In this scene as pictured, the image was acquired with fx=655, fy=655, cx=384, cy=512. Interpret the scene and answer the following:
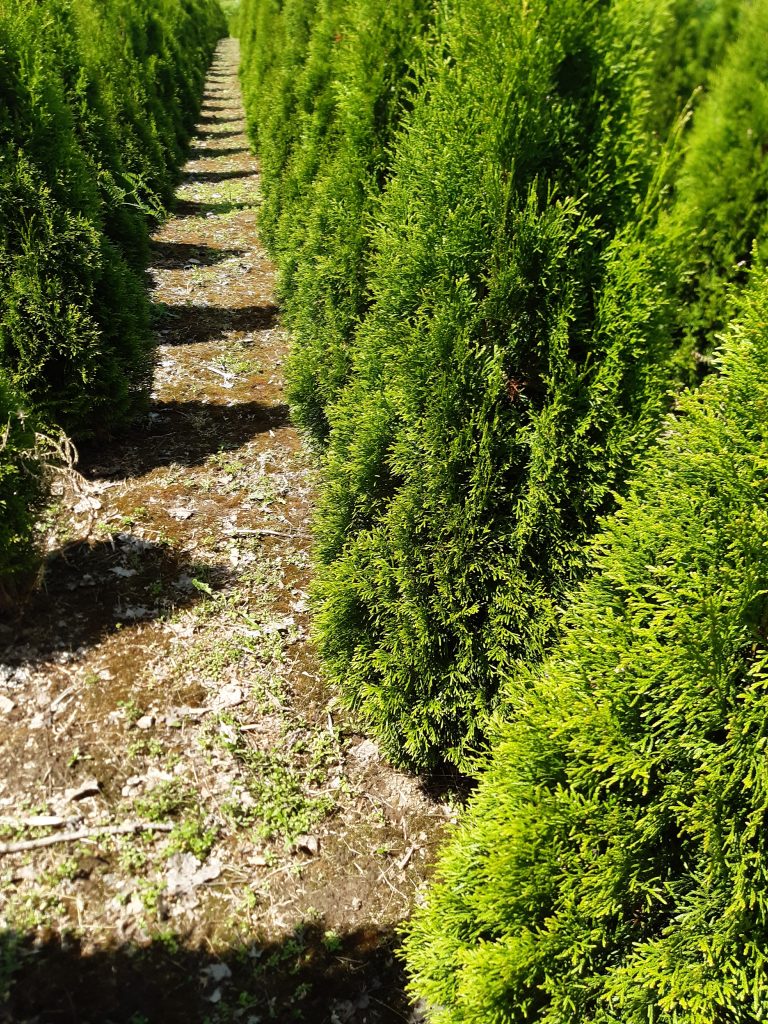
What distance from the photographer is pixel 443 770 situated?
3.80m

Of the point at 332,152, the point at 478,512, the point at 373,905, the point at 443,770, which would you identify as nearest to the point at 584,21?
the point at 478,512

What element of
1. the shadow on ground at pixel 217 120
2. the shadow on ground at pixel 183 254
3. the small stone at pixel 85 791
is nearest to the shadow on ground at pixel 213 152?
the shadow on ground at pixel 217 120

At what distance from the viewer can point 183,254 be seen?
11258 millimetres

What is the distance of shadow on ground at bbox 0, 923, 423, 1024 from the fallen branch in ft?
1.18

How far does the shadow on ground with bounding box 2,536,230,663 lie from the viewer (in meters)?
4.02

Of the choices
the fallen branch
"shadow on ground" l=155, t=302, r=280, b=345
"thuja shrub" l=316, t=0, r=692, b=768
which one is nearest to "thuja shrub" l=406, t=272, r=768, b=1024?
"thuja shrub" l=316, t=0, r=692, b=768

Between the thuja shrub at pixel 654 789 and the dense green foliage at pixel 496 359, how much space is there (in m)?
0.54

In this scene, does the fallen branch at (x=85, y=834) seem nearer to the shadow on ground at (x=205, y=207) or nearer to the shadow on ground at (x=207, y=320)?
the shadow on ground at (x=207, y=320)

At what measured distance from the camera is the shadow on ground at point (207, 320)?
838cm

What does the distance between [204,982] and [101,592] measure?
8.11 ft

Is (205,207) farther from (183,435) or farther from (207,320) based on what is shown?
(183,435)

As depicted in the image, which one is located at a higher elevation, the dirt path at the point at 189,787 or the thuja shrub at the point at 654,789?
the thuja shrub at the point at 654,789

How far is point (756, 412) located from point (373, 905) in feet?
8.95

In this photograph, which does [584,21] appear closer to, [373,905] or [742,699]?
[742,699]
